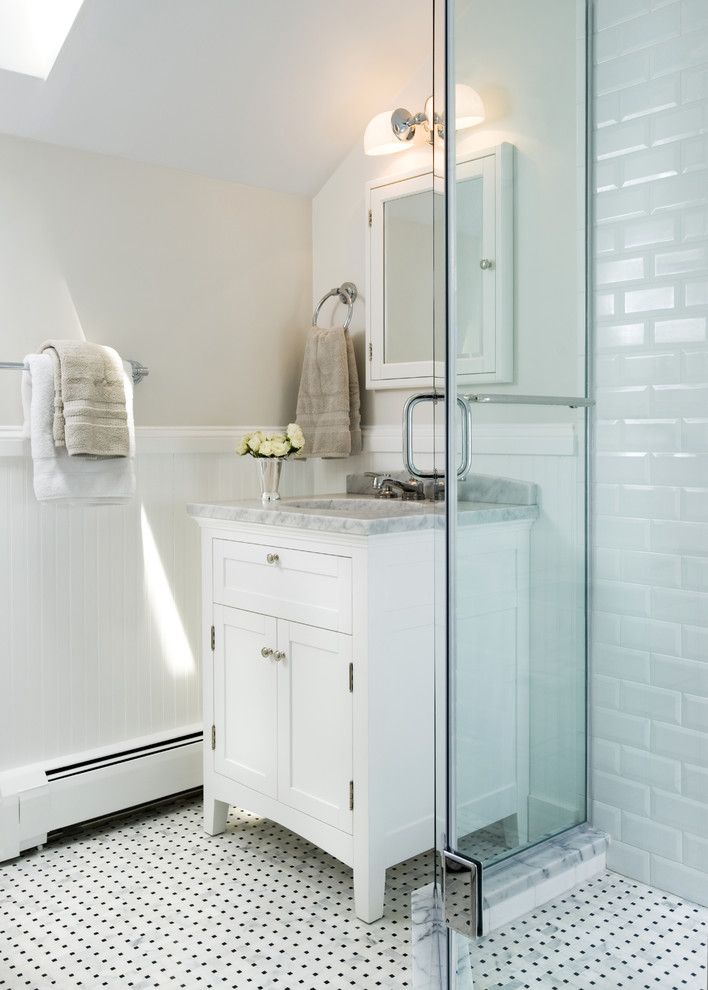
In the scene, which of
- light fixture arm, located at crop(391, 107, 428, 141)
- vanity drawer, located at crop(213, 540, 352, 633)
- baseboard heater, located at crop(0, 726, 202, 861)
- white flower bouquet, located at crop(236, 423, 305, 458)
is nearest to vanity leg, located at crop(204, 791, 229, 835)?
baseboard heater, located at crop(0, 726, 202, 861)

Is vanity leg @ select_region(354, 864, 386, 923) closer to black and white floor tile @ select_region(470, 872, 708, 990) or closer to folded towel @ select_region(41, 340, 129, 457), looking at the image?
black and white floor tile @ select_region(470, 872, 708, 990)

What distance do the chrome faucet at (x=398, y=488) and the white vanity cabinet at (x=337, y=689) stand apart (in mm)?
386

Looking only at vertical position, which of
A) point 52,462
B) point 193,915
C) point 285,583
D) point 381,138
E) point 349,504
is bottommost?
point 193,915

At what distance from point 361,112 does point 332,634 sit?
5.24 ft

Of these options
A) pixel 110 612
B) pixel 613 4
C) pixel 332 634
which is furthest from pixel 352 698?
pixel 613 4

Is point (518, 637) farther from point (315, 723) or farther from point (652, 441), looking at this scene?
point (315, 723)

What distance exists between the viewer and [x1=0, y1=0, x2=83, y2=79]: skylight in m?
2.11

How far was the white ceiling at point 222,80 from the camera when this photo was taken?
2.18 m

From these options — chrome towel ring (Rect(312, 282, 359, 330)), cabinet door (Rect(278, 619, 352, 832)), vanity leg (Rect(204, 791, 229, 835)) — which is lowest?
vanity leg (Rect(204, 791, 229, 835))

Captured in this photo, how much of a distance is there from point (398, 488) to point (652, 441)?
146 centimetres

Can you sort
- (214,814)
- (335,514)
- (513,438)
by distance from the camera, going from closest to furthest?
(513,438) < (335,514) < (214,814)

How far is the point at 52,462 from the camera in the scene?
216 cm

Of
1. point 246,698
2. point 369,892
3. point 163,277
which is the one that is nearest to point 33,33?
point 163,277

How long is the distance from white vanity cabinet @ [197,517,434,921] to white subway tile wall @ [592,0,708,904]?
902mm
